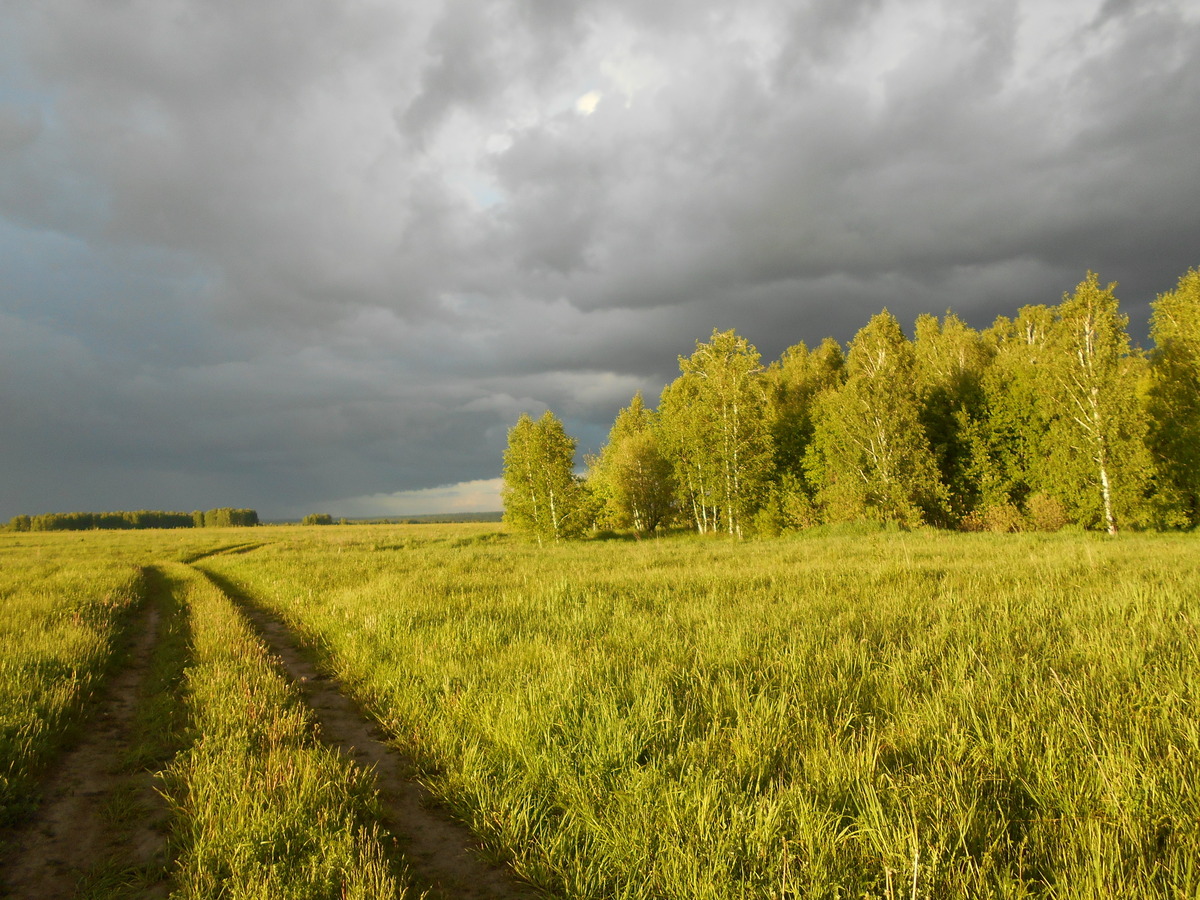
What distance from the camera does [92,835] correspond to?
422cm

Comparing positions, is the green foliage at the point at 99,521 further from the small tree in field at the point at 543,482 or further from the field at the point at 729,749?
the field at the point at 729,749

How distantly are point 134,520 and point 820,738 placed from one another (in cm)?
20300

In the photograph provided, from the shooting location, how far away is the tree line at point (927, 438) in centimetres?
2911

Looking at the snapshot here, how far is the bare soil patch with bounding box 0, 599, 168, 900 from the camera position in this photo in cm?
362

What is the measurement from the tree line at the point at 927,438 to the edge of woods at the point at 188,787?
35054 mm

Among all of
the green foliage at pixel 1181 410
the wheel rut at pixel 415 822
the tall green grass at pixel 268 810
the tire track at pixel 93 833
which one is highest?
the green foliage at pixel 1181 410

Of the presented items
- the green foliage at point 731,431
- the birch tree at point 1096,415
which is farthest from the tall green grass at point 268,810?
the birch tree at point 1096,415

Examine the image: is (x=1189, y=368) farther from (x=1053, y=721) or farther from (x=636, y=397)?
(x=636, y=397)

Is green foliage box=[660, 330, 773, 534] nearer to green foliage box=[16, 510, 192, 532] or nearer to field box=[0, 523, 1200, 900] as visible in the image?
field box=[0, 523, 1200, 900]

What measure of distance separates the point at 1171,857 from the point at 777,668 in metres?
3.31

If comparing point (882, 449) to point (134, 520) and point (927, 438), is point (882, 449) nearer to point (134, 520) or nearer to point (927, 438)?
Result: point (927, 438)

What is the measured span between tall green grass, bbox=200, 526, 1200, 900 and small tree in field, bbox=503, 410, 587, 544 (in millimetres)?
37441

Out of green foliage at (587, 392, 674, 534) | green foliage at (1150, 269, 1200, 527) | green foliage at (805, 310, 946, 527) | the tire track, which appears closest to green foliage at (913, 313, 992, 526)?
green foliage at (805, 310, 946, 527)

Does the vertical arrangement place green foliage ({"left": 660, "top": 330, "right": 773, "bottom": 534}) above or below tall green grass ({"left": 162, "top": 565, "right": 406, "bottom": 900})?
above
